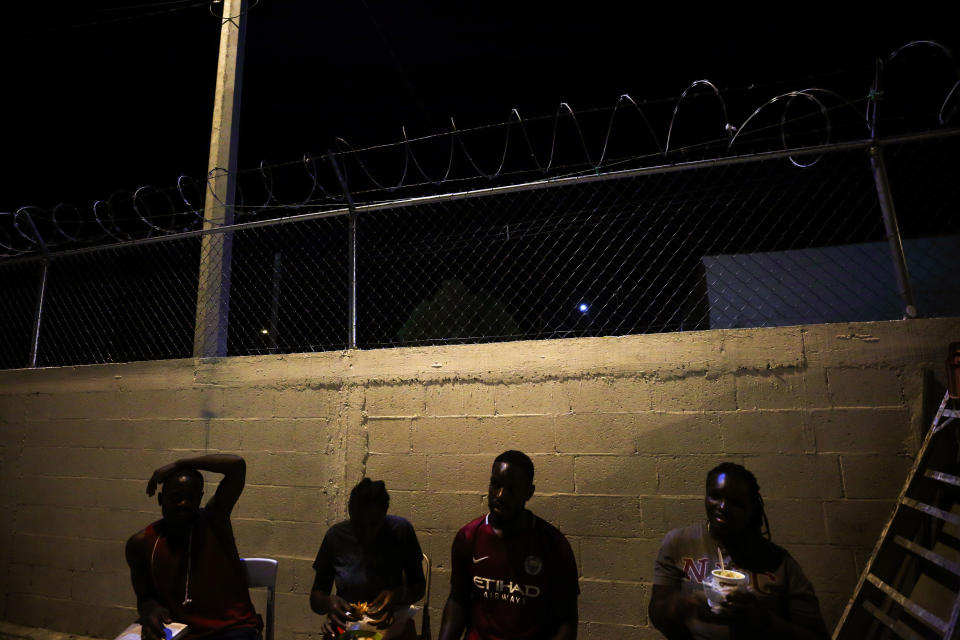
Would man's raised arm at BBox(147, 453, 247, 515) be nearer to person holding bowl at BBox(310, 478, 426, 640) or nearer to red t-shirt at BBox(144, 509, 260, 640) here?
red t-shirt at BBox(144, 509, 260, 640)

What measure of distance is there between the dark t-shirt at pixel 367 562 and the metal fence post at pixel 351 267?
1450 mm

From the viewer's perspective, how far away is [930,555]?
2.24 meters

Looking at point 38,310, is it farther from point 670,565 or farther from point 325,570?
point 670,565

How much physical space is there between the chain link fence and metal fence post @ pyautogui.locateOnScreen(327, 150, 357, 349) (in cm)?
1

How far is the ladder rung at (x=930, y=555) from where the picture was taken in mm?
2078

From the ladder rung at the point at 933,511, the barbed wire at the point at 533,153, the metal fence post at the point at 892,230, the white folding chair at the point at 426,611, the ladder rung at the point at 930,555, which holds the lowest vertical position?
the white folding chair at the point at 426,611

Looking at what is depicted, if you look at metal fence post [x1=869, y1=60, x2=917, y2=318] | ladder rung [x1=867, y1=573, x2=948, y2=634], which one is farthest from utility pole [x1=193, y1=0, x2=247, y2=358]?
ladder rung [x1=867, y1=573, x2=948, y2=634]

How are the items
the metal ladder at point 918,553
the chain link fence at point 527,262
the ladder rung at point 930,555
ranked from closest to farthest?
the ladder rung at point 930,555 < the metal ladder at point 918,553 < the chain link fence at point 527,262

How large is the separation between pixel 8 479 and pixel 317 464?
3.11 meters

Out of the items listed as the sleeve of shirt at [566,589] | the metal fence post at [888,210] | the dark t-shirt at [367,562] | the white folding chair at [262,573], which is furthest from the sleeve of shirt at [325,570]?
the metal fence post at [888,210]

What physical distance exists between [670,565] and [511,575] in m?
0.70

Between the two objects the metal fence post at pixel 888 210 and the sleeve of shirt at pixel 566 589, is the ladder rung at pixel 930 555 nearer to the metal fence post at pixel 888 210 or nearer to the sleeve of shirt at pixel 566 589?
the metal fence post at pixel 888 210

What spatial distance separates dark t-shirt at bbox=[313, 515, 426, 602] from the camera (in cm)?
264

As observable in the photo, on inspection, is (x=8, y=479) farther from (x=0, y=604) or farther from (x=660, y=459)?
(x=660, y=459)
